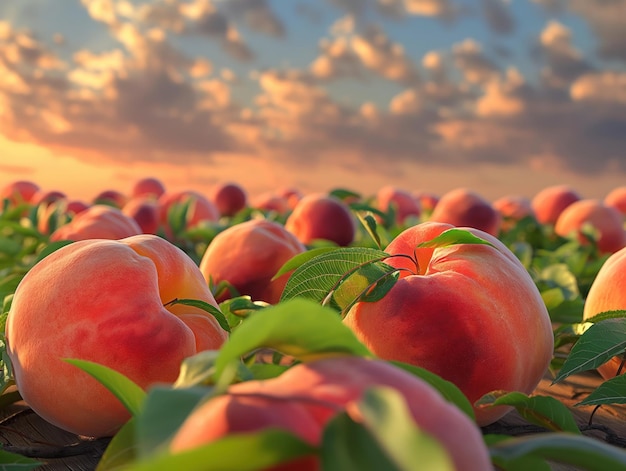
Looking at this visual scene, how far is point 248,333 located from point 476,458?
0.13 metres

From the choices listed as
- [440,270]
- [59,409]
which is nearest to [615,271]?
[440,270]

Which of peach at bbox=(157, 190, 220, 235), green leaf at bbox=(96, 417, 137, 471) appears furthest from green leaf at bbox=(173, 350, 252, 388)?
peach at bbox=(157, 190, 220, 235)

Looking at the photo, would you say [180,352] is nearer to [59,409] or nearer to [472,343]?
[59,409]

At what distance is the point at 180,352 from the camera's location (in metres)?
0.69

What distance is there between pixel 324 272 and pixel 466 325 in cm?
16

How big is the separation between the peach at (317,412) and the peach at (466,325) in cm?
31

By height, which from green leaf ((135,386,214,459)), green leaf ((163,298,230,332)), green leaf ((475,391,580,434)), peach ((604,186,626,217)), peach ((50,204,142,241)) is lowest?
peach ((604,186,626,217))

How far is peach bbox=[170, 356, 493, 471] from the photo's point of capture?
33 centimetres

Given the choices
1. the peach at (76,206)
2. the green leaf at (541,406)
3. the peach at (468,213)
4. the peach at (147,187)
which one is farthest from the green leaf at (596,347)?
the peach at (147,187)

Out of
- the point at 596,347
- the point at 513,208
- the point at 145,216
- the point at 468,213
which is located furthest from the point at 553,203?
the point at 596,347

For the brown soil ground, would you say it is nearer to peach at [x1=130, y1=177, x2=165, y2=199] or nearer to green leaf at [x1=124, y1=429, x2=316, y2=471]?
green leaf at [x1=124, y1=429, x2=316, y2=471]

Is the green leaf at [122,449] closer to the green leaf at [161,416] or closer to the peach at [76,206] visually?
the green leaf at [161,416]

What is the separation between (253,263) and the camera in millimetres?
1201

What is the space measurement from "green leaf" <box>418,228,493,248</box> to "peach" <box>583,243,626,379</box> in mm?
314
